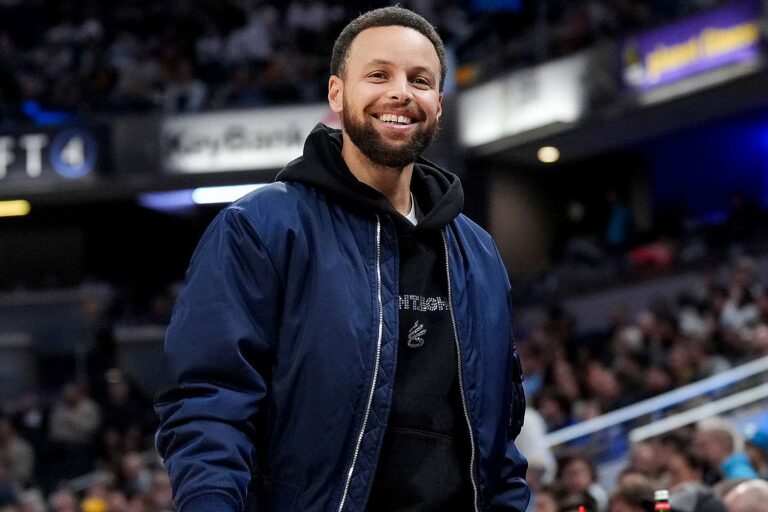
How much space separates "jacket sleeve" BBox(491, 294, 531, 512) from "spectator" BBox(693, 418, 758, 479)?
11.9 feet

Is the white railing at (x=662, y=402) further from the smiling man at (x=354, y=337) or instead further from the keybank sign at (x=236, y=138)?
the keybank sign at (x=236, y=138)

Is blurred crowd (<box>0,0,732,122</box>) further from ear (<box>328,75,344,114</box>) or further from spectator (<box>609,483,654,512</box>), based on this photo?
ear (<box>328,75,344,114</box>)

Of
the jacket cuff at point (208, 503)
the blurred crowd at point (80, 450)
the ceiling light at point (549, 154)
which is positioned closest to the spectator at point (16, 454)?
the blurred crowd at point (80, 450)

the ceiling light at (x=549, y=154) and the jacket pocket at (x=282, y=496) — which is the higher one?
the ceiling light at (x=549, y=154)

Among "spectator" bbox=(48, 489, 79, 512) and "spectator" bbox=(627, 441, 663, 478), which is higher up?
"spectator" bbox=(627, 441, 663, 478)

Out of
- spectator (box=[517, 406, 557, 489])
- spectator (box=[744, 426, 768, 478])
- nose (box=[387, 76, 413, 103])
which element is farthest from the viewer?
spectator (box=[517, 406, 557, 489])

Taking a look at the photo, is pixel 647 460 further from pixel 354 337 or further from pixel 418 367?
pixel 354 337

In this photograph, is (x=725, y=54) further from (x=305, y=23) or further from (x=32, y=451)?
(x=32, y=451)

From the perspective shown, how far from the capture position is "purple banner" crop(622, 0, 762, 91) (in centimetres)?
1211

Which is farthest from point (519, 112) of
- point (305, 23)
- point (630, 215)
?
point (305, 23)

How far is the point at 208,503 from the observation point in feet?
6.70

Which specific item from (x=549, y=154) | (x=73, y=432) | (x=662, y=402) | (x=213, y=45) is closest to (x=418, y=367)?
(x=662, y=402)

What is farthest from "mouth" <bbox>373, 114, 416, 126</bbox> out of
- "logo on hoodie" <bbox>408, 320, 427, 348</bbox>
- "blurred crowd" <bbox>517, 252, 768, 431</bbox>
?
"blurred crowd" <bbox>517, 252, 768, 431</bbox>

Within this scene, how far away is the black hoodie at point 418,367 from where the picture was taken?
2273 millimetres
